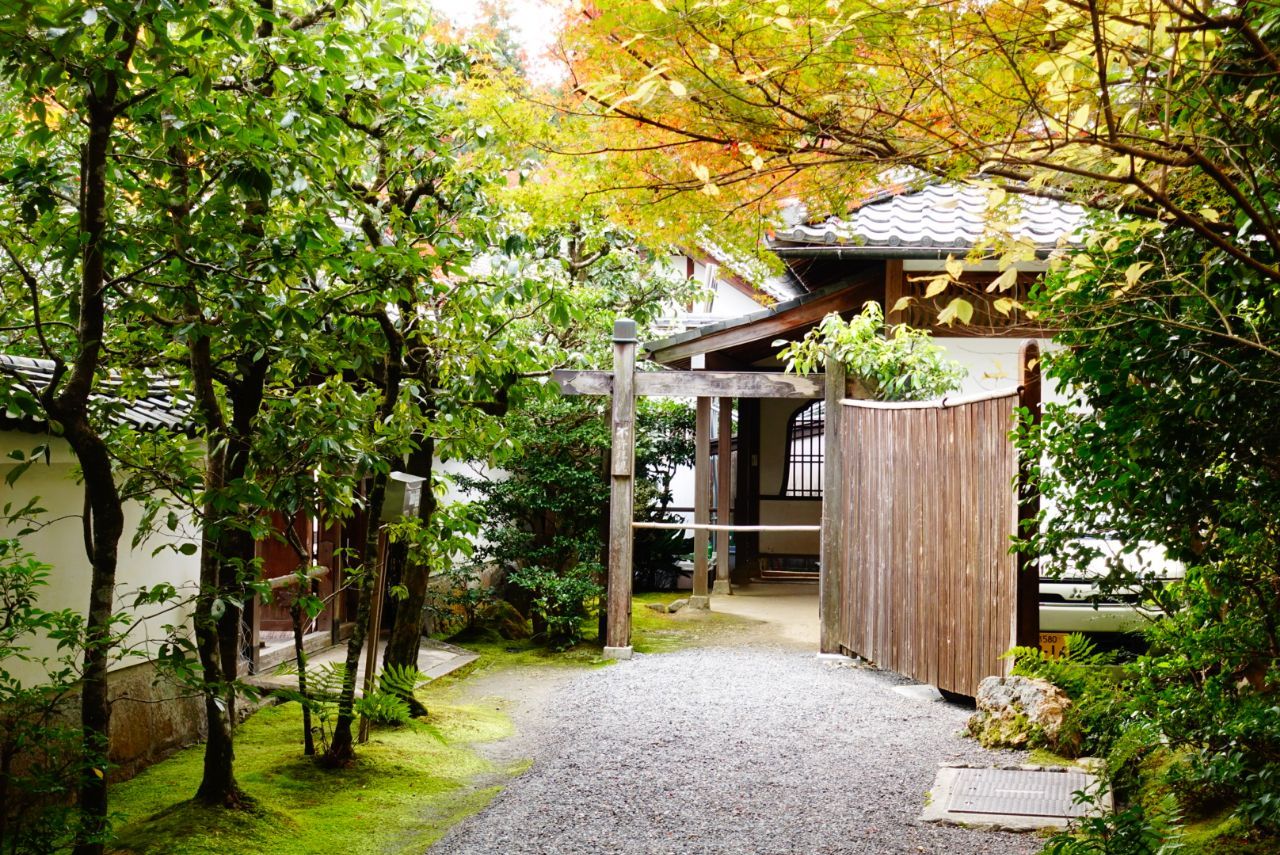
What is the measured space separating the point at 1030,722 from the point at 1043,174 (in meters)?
4.19

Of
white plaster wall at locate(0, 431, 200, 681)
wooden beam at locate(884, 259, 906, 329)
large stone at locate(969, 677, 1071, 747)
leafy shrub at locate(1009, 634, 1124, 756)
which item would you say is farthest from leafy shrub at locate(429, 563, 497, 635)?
leafy shrub at locate(1009, 634, 1124, 756)

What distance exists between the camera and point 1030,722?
618cm

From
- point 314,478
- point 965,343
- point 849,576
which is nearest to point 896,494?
point 849,576

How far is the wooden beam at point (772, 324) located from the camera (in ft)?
34.1

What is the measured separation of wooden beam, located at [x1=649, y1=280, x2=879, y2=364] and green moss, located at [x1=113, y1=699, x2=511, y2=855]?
5.03 m

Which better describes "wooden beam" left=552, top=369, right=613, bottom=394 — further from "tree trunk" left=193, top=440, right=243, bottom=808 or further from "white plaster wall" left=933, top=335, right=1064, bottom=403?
"tree trunk" left=193, top=440, right=243, bottom=808

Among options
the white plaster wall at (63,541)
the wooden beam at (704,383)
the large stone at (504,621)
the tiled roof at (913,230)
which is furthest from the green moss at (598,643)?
the tiled roof at (913,230)

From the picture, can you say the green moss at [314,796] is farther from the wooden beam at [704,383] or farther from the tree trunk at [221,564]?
the wooden beam at [704,383]

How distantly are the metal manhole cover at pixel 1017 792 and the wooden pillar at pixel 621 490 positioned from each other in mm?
4744

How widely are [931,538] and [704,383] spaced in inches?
120

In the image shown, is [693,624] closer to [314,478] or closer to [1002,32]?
[314,478]

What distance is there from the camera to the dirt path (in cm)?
507

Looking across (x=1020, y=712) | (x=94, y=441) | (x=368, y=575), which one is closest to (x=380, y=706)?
(x=368, y=575)

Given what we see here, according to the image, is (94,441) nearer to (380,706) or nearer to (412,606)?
(380,706)
